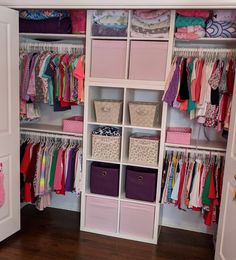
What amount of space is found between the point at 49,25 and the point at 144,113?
1.21 metres

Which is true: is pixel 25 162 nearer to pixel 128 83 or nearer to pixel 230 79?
pixel 128 83

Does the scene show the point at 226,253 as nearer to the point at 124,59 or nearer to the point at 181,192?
the point at 181,192

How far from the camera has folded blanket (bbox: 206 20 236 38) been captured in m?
2.43

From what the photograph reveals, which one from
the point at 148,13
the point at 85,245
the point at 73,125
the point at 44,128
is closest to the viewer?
the point at 148,13

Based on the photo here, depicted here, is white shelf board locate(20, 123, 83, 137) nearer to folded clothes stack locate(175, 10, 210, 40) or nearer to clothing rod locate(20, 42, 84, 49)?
clothing rod locate(20, 42, 84, 49)

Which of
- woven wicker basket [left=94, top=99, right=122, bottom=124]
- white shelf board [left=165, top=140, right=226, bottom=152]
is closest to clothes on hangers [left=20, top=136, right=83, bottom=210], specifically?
woven wicker basket [left=94, top=99, right=122, bottom=124]

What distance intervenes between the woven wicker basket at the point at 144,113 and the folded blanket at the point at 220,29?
0.76 m

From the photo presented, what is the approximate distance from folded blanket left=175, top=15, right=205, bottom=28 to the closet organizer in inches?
1.0

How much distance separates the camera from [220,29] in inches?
96.3

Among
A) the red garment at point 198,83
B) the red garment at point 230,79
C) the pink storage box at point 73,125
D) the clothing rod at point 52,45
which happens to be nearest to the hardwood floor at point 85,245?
the pink storage box at point 73,125

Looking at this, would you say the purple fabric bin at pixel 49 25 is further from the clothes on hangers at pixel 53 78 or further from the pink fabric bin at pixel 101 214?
the pink fabric bin at pixel 101 214

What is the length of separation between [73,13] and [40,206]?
194 centimetres

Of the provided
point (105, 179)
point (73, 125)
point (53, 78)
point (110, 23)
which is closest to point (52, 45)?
point (53, 78)

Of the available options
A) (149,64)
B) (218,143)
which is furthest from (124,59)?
(218,143)
